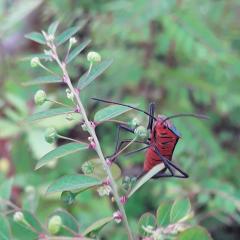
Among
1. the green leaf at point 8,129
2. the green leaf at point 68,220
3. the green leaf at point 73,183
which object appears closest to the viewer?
the green leaf at point 73,183

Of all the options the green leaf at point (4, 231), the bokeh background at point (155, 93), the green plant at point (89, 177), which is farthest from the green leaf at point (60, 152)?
the bokeh background at point (155, 93)

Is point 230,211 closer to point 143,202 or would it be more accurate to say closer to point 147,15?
point 143,202

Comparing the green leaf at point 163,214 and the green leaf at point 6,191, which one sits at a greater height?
the green leaf at point 6,191

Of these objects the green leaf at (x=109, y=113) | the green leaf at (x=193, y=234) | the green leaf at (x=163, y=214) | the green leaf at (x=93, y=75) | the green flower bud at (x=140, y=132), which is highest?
the green leaf at (x=93, y=75)

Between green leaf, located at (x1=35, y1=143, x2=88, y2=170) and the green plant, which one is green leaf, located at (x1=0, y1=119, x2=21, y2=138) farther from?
green leaf, located at (x1=35, y1=143, x2=88, y2=170)

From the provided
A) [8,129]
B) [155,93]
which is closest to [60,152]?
[8,129]

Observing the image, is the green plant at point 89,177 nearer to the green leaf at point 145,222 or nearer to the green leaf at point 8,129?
the green leaf at point 145,222

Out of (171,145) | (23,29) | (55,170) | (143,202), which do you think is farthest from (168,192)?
(23,29)
